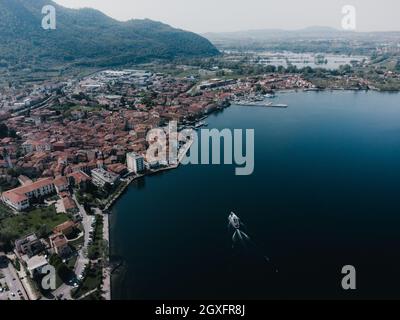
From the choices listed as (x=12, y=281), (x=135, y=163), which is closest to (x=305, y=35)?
(x=135, y=163)

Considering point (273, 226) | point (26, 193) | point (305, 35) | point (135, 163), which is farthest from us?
point (305, 35)

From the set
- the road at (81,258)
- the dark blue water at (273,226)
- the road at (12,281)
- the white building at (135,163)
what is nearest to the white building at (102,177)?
the dark blue water at (273,226)

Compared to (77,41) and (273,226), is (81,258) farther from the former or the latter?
(77,41)

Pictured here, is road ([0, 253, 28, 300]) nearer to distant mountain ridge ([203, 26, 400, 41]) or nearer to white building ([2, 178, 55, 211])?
white building ([2, 178, 55, 211])

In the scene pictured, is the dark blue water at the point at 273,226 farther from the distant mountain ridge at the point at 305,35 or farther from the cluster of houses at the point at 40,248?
the distant mountain ridge at the point at 305,35

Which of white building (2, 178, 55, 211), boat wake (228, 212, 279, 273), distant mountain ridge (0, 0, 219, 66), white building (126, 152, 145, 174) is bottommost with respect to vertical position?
boat wake (228, 212, 279, 273)

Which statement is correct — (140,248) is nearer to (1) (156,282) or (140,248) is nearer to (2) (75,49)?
(1) (156,282)

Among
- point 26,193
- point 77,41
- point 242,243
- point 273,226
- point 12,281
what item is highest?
point 77,41

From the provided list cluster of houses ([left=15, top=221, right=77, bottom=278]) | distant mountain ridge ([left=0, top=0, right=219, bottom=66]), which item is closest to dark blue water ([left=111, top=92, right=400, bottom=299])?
cluster of houses ([left=15, top=221, right=77, bottom=278])

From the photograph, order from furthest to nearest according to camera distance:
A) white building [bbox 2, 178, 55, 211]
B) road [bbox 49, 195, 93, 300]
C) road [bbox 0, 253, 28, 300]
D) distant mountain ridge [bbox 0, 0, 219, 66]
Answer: distant mountain ridge [bbox 0, 0, 219, 66] → white building [bbox 2, 178, 55, 211] → road [bbox 49, 195, 93, 300] → road [bbox 0, 253, 28, 300]
